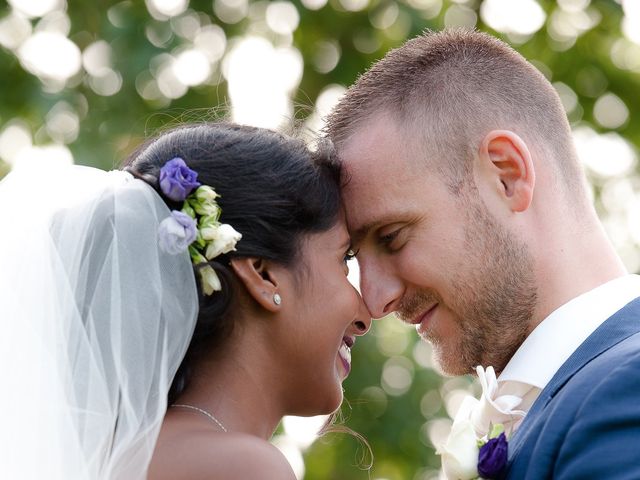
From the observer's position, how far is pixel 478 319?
191 inches

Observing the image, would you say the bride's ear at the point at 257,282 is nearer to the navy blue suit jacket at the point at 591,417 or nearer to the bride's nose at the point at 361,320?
the bride's nose at the point at 361,320

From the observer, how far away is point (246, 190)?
4.36m

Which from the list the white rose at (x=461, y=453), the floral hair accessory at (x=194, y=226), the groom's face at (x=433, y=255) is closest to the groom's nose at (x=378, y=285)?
the groom's face at (x=433, y=255)

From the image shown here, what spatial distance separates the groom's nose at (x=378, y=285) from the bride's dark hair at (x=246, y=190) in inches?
16.3

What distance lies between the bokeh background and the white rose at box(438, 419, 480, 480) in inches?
172

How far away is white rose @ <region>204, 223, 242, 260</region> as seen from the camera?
4.14m

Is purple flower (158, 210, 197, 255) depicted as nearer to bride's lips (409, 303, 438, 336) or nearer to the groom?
the groom

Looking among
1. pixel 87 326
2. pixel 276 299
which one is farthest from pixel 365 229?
pixel 87 326

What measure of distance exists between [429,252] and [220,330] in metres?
1.06

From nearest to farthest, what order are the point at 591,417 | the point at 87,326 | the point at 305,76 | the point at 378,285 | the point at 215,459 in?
the point at 591,417 < the point at 215,459 < the point at 87,326 < the point at 378,285 < the point at 305,76

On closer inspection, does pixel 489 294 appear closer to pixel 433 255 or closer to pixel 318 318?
pixel 433 255

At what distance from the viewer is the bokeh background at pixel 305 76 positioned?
889cm

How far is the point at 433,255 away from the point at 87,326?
1.53 m

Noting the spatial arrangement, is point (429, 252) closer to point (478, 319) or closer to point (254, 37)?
point (478, 319)
